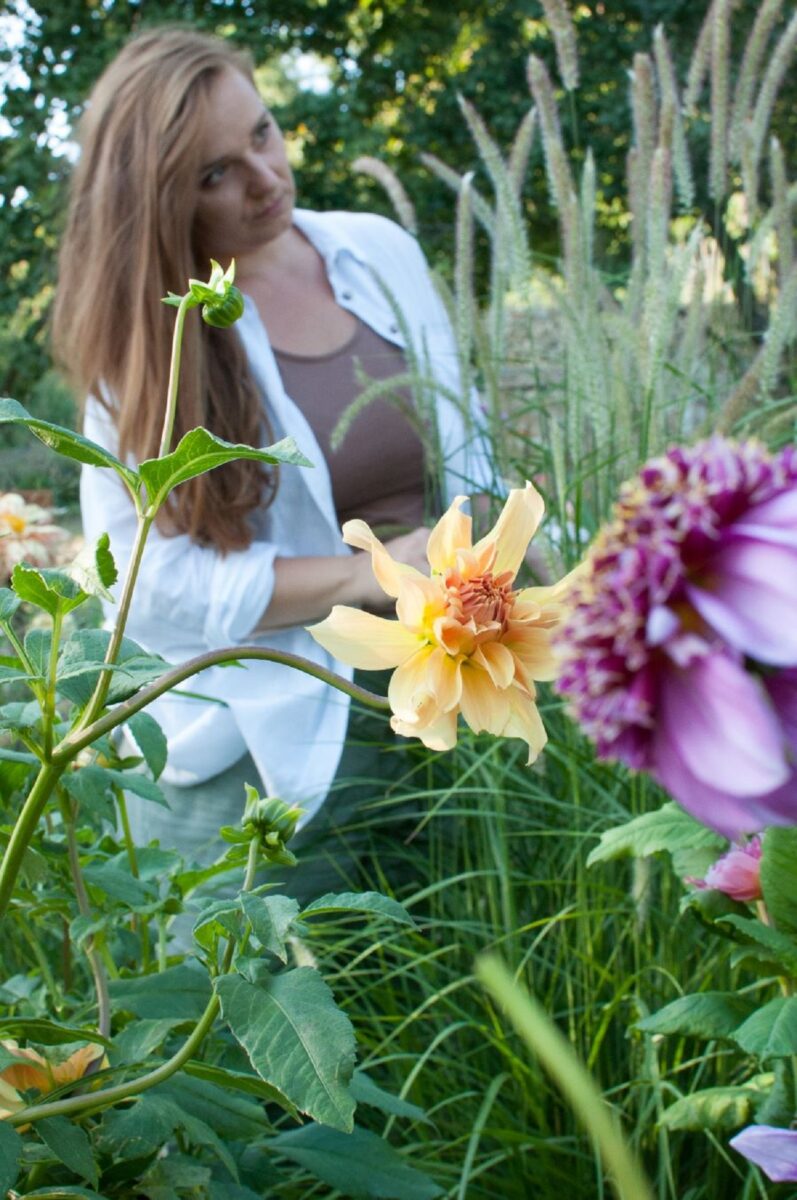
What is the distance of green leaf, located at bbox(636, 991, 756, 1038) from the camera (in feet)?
2.08

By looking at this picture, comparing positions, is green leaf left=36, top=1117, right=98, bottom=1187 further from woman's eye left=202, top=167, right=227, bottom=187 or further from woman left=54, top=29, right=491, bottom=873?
woman's eye left=202, top=167, right=227, bottom=187

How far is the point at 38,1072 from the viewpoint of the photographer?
0.51 m

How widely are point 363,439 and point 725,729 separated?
150 centimetres

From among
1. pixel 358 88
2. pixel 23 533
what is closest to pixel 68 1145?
pixel 23 533

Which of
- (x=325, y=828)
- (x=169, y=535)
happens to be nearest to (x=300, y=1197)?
(x=325, y=828)

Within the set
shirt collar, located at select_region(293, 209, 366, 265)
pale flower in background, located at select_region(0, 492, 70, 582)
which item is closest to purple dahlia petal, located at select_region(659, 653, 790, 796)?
pale flower in background, located at select_region(0, 492, 70, 582)

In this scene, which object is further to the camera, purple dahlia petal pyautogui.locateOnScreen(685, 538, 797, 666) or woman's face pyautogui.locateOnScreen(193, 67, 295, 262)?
woman's face pyautogui.locateOnScreen(193, 67, 295, 262)

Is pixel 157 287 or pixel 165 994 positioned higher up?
pixel 157 287

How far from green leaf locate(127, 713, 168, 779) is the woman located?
2.82 ft

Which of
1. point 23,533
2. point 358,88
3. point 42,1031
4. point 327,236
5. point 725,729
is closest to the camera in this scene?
point 725,729

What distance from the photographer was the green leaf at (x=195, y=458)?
385mm

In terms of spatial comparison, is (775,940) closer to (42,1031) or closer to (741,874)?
(741,874)

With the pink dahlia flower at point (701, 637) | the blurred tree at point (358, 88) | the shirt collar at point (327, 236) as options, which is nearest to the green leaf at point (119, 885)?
the pink dahlia flower at point (701, 637)

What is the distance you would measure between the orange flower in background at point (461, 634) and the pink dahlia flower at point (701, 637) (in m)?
0.20
